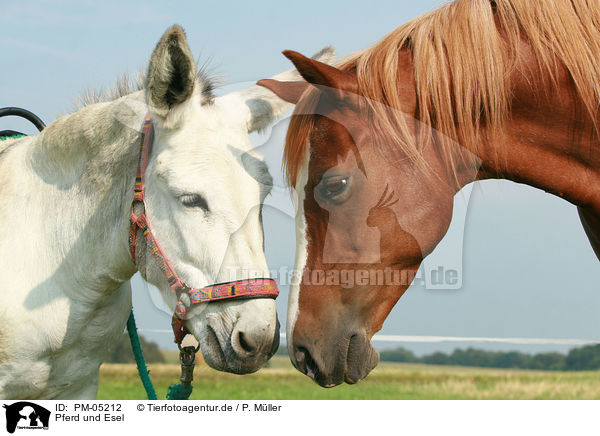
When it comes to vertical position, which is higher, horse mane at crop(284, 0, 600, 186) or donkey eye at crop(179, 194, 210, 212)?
horse mane at crop(284, 0, 600, 186)

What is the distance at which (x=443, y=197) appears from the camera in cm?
234

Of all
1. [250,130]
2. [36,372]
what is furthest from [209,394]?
[250,130]

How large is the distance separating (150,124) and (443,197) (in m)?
1.51

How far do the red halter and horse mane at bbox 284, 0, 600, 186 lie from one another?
0.63m

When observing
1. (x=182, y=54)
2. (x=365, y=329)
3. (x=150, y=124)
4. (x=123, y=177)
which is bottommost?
(x=365, y=329)

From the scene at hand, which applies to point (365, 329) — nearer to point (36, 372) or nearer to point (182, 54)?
point (182, 54)

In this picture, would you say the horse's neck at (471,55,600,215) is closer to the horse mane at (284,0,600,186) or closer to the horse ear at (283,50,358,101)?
the horse mane at (284,0,600,186)

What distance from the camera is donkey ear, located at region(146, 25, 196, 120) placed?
7.95ft

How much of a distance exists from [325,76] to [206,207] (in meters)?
0.80

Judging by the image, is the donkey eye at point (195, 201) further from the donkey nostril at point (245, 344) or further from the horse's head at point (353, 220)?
the donkey nostril at point (245, 344)

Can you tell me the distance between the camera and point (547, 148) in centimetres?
238

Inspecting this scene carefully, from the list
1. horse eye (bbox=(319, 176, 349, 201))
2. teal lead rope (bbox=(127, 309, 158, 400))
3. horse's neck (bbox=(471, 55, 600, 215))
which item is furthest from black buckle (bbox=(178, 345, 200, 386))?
horse's neck (bbox=(471, 55, 600, 215))
